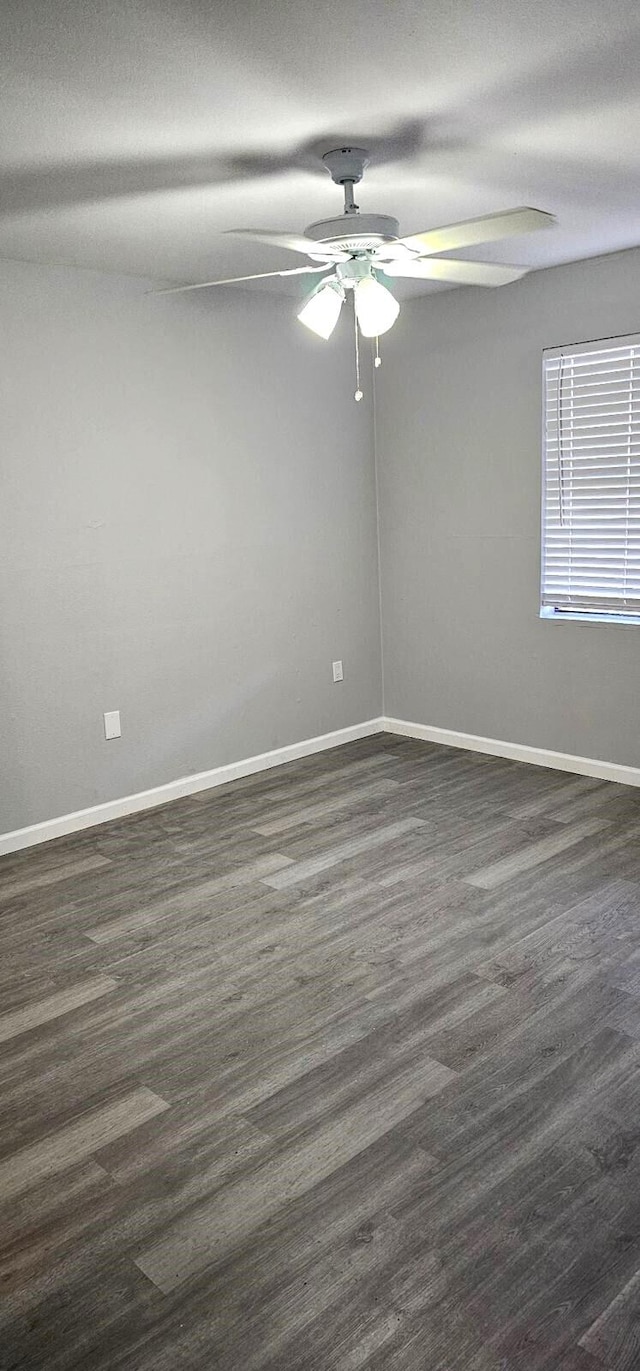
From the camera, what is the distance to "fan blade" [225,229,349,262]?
2365 mm

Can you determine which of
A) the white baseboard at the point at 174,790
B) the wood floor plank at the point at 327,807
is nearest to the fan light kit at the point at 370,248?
the wood floor plank at the point at 327,807

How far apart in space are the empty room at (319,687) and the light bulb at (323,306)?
13 mm

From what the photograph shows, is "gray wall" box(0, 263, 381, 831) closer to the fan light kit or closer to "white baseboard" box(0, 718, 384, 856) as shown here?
"white baseboard" box(0, 718, 384, 856)

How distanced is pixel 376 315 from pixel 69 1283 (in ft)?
7.91

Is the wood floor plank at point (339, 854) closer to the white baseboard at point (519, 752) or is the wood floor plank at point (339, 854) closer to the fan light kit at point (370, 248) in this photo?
the white baseboard at point (519, 752)

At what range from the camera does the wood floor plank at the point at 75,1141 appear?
2.04m

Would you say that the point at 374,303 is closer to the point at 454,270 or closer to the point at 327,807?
the point at 454,270

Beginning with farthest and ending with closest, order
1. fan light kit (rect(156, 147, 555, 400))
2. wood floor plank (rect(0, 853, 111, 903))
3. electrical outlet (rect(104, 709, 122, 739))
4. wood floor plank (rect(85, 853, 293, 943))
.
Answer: electrical outlet (rect(104, 709, 122, 739)) < wood floor plank (rect(0, 853, 111, 903)) < wood floor plank (rect(85, 853, 293, 943)) < fan light kit (rect(156, 147, 555, 400))

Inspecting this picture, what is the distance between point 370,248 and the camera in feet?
8.41

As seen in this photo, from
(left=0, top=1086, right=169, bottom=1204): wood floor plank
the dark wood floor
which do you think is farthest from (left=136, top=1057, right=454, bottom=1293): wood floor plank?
(left=0, top=1086, right=169, bottom=1204): wood floor plank

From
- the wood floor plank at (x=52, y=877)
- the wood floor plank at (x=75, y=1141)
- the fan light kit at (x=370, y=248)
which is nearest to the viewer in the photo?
the wood floor plank at (x=75, y=1141)

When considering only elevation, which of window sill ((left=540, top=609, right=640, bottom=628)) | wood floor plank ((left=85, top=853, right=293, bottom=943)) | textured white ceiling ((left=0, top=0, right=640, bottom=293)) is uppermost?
textured white ceiling ((left=0, top=0, right=640, bottom=293))

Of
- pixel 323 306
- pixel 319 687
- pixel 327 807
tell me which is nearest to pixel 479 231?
pixel 323 306

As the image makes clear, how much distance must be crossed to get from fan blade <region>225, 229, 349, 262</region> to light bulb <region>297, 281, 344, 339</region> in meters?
0.12
